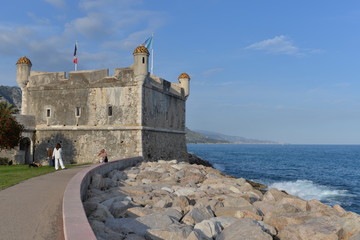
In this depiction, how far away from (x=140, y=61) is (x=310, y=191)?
61.6 feet

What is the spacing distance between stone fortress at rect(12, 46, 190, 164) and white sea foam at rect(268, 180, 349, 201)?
37.8 feet

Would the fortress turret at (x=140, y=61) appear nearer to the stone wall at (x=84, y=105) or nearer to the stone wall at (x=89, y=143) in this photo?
the stone wall at (x=84, y=105)

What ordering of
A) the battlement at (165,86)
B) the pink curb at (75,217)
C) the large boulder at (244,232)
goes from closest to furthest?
1. the pink curb at (75,217)
2. the large boulder at (244,232)
3. the battlement at (165,86)

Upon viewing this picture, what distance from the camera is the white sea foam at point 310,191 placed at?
27.1 m

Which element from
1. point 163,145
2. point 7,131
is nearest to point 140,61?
point 163,145

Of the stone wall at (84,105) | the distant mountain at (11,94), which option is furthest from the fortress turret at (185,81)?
the distant mountain at (11,94)

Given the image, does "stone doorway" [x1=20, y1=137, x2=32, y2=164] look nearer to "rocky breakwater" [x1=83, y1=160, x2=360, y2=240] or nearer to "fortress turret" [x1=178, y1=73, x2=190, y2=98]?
"fortress turret" [x1=178, y1=73, x2=190, y2=98]

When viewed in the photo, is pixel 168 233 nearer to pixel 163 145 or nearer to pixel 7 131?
pixel 7 131

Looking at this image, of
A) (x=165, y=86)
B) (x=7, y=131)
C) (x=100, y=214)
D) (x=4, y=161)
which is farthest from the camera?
(x=165, y=86)

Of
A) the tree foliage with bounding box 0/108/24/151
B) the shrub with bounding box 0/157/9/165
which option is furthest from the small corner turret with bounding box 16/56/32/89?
the shrub with bounding box 0/157/9/165

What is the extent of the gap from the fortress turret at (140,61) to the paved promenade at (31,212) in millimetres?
13115

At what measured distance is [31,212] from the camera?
6.61 metres

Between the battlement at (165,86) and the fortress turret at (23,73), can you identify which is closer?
the battlement at (165,86)

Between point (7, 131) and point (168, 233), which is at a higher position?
point (7, 131)
